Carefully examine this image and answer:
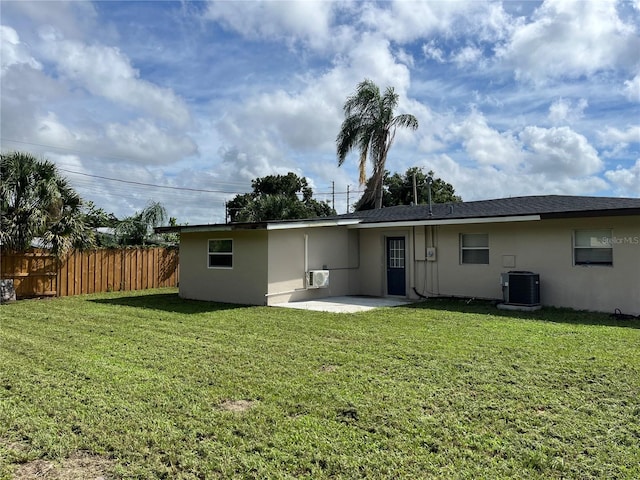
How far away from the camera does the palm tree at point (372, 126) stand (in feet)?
74.8

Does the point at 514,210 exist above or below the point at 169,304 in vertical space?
above

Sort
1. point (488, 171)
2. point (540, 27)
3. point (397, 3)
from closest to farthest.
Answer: point (397, 3) < point (540, 27) < point (488, 171)

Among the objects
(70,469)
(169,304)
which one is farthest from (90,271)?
(70,469)

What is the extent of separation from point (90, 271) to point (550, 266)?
1436 centimetres

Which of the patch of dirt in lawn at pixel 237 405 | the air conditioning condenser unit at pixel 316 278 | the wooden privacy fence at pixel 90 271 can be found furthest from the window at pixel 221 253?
the patch of dirt in lawn at pixel 237 405

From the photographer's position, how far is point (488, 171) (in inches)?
1265

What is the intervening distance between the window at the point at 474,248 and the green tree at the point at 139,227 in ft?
45.5

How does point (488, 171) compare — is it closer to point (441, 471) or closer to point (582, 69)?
point (582, 69)

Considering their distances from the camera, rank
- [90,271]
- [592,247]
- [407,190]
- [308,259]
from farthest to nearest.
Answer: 1. [407,190]
2. [90,271]
3. [308,259]
4. [592,247]

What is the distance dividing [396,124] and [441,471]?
70.5ft

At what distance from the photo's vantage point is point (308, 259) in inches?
526

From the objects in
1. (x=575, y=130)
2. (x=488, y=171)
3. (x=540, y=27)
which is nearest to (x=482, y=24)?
(x=540, y=27)

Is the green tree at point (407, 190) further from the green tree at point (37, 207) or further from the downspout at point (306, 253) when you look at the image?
the green tree at point (37, 207)

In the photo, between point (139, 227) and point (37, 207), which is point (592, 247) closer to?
point (37, 207)
